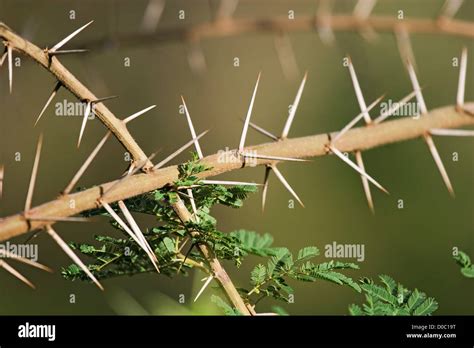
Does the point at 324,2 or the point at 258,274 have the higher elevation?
the point at 324,2

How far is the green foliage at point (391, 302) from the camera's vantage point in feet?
6.24

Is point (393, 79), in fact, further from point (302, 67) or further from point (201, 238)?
point (201, 238)

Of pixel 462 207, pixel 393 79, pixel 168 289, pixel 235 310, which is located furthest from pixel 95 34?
pixel 235 310

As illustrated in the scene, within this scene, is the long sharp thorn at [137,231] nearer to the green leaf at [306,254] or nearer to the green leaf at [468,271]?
the green leaf at [306,254]

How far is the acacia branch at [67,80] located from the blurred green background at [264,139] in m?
2.76

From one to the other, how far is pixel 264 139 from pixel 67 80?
3.70m

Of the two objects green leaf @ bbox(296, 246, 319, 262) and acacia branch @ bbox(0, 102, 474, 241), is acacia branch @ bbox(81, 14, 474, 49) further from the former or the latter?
green leaf @ bbox(296, 246, 319, 262)

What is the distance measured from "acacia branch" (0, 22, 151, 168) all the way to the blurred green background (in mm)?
2757

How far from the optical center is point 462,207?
5207mm

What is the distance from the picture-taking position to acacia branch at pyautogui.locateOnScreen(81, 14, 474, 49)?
1.95 metres

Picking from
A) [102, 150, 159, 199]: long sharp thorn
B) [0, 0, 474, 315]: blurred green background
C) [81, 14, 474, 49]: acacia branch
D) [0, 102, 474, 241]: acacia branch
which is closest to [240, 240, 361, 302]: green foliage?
[0, 102, 474, 241]: acacia branch

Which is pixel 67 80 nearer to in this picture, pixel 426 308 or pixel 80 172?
pixel 80 172

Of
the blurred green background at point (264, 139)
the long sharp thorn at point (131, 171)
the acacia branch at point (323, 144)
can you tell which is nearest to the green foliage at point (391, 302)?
the acacia branch at point (323, 144)
